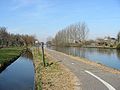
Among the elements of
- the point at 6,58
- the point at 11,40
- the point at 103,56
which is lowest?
the point at 103,56

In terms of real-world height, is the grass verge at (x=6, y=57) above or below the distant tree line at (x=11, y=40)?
below

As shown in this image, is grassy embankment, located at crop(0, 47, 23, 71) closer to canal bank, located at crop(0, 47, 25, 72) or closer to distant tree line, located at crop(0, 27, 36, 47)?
canal bank, located at crop(0, 47, 25, 72)

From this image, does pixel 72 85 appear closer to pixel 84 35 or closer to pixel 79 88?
pixel 79 88

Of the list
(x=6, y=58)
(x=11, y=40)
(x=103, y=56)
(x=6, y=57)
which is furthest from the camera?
(x=11, y=40)

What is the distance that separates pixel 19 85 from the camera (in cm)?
1805

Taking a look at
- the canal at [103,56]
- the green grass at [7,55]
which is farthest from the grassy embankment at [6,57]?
the canal at [103,56]

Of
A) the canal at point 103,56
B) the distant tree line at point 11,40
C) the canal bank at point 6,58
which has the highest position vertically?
the distant tree line at point 11,40

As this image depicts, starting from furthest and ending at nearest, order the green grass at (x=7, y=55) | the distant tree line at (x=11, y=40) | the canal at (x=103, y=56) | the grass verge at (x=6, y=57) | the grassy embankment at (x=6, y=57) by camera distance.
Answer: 1. the distant tree line at (x=11, y=40)
2. the canal at (x=103, y=56)
3. the green grass at (x=7, y=55)
4. the grass verge at (x=6, y=57)
5. the grassy embankment at (x=6, y=57)

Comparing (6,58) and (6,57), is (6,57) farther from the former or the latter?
(6,58)

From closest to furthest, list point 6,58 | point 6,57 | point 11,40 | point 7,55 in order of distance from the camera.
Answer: point 6,58 < point 6,57 < point 7,55 < point 11,40

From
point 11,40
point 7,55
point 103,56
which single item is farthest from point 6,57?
point 11,40

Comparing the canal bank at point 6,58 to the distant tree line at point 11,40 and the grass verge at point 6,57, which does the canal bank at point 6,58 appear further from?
the distant tree line at point 11,40

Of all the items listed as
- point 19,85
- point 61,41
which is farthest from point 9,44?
point 19,85

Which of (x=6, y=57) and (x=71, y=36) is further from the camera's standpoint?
(x=71, y=36)
